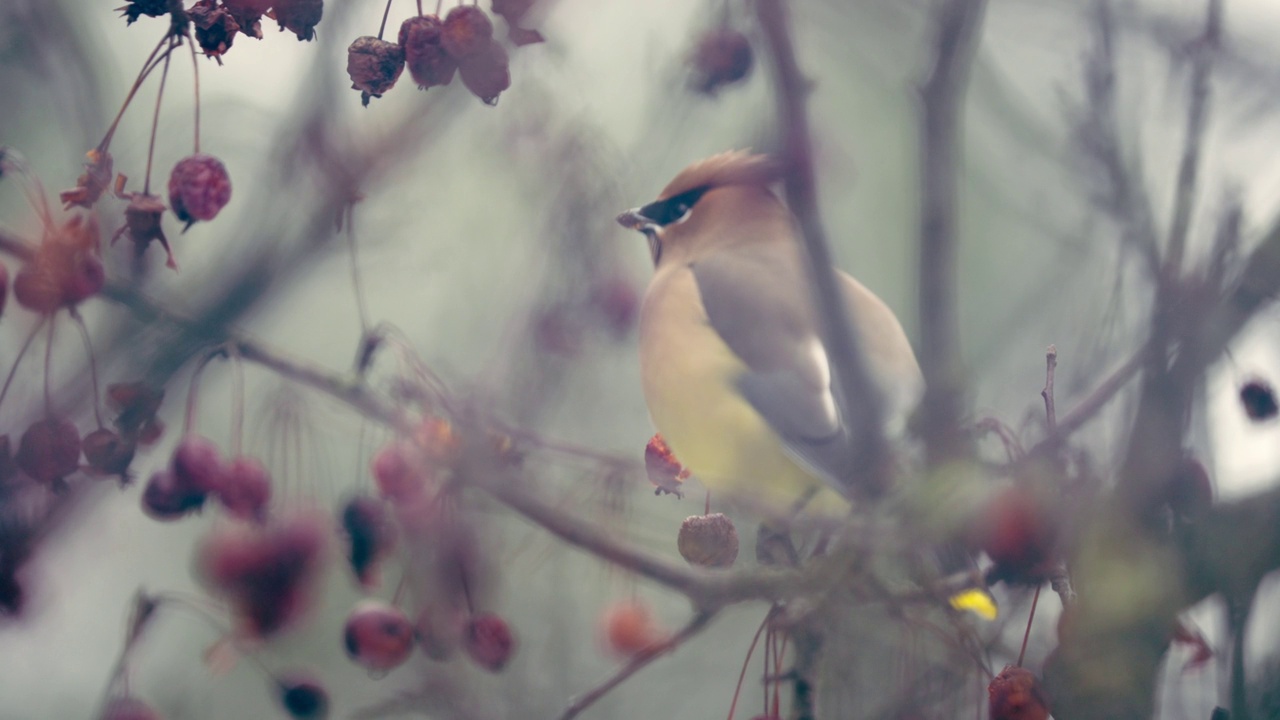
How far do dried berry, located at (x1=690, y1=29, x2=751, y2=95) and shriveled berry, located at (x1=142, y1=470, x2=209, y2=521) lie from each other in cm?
118

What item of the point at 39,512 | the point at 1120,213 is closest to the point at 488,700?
the point at 39,512

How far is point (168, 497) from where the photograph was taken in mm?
1761

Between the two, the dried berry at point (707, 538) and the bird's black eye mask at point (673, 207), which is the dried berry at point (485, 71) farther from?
the bird's black eye mask at point (673, 207)

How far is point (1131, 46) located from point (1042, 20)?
264mm

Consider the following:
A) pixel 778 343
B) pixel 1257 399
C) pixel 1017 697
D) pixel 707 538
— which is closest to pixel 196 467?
pixel 707 538

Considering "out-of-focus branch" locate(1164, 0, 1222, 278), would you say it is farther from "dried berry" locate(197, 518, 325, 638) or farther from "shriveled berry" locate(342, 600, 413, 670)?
"dried berry" locate(197, 518, 325, 638)

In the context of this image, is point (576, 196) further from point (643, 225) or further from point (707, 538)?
point (707, 538)

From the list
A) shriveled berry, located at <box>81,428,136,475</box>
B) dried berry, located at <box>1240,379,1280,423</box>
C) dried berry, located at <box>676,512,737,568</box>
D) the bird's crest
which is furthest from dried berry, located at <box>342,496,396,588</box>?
dried berry, located at <box>1240,379,1280,423</box>

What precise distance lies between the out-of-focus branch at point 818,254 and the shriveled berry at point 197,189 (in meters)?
0.78

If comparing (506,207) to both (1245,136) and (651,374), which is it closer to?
(651,374)

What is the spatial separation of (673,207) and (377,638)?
1493 mm

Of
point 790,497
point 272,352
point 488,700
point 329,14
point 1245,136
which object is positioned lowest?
point 488,700

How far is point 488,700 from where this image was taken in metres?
3.13

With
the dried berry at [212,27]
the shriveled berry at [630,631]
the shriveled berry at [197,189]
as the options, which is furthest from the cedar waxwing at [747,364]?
the dried berry at [212,27]
